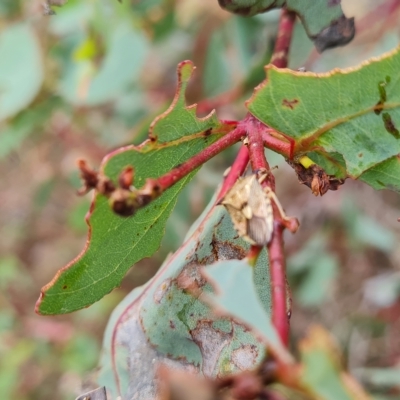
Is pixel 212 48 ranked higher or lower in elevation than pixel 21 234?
higher

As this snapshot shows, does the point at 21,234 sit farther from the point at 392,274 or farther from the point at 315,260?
the point at 392,274

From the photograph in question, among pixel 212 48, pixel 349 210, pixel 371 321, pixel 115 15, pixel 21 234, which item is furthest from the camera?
pixel 21 234

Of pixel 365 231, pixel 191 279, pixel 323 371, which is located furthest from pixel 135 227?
pixel 365 231

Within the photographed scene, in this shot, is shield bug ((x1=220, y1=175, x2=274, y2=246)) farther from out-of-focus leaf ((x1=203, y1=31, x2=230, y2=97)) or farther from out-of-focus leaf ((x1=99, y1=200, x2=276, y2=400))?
out-of-focus leaf ((x1=203, y1=31, x2=230, y2=97))

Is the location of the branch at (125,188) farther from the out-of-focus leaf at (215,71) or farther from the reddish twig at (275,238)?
the out-of-focus leaf at (215,71)

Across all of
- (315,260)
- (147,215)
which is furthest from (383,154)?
(315,260)

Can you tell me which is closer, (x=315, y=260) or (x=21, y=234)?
(x=315, y=260)

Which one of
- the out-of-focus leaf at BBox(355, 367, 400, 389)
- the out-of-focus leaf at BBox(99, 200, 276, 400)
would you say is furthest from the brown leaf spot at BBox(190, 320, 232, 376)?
the out-of-focus leaf at BBox(355, 367, 400, 389)

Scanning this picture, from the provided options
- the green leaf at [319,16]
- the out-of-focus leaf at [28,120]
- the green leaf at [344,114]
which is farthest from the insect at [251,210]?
the out-of-focus leaf at [28,120]
